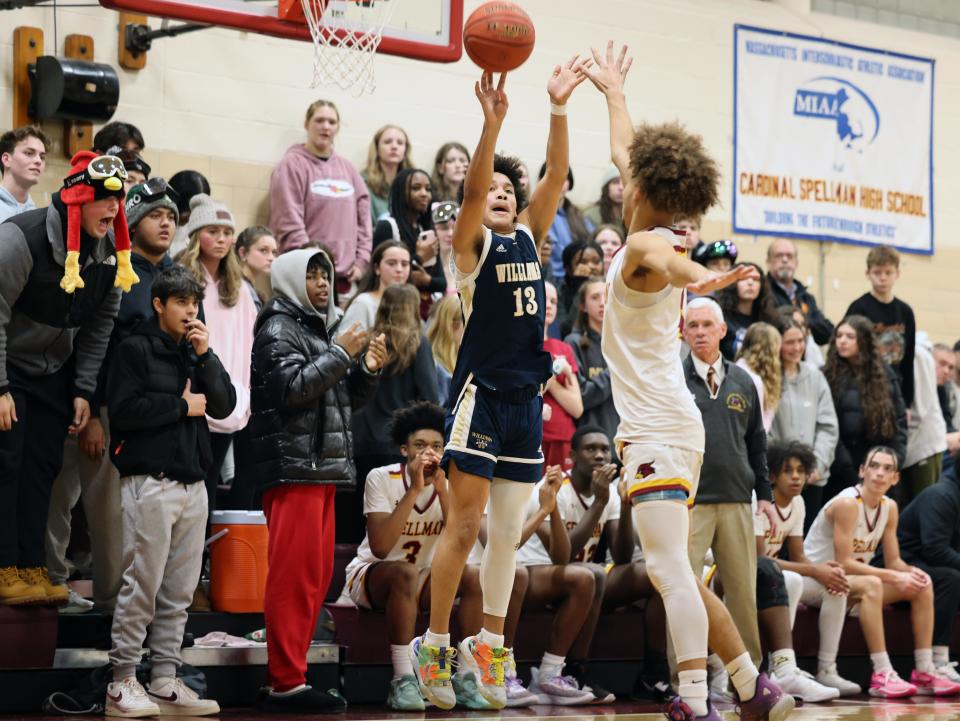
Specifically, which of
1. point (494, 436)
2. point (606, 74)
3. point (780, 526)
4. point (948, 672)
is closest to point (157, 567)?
point (494, 436)

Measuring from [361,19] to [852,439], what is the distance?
168 inches

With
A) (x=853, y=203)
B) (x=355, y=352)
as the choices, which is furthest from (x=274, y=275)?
(x=853, y=203)

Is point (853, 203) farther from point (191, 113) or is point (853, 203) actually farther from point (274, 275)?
point (274, 275)

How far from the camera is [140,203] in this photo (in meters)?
6.39

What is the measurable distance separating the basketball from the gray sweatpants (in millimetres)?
2184

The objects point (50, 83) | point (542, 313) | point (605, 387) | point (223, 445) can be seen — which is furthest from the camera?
point (50, 83)

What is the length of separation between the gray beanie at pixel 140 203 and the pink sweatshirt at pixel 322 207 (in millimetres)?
2979

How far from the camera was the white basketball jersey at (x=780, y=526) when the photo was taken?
796 cm

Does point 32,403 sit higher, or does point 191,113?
point 191,113

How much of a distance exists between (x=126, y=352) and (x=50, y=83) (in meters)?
3.71

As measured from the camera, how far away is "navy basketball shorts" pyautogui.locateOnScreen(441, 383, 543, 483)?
5.29 m

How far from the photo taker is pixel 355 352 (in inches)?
246

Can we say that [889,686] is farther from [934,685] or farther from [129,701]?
[129,701]

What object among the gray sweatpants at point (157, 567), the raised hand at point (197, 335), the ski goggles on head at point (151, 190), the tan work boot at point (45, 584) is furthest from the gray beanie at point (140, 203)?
Answer: the tan work boot at point (45, 584)
